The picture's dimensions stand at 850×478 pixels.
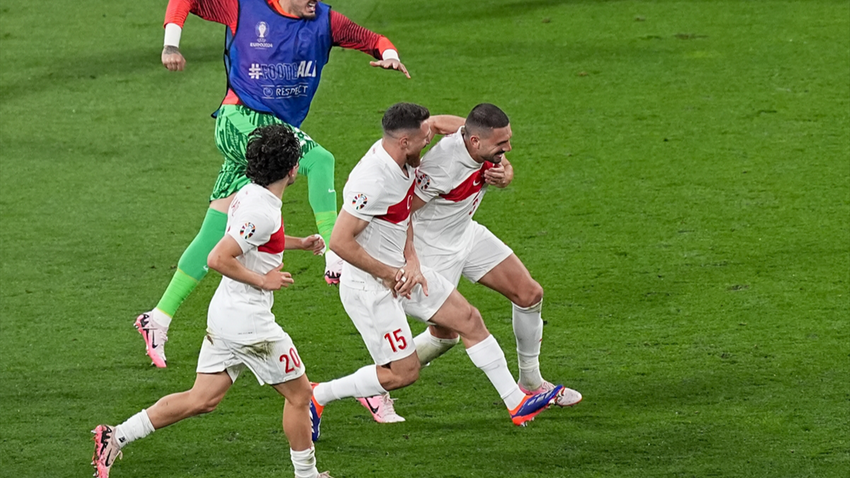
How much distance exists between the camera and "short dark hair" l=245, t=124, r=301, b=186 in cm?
447

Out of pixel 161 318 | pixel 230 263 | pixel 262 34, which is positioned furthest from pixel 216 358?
pixel 262 34

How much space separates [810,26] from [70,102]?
6563mm

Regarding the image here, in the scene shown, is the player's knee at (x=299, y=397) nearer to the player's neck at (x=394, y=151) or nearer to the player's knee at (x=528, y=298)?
the player's neck at (x=394, y=151)

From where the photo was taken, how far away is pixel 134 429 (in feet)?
15.4

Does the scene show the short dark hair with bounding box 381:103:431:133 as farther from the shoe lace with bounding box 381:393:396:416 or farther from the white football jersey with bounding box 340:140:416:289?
the shoe lace with bounding box 381:393:396:416

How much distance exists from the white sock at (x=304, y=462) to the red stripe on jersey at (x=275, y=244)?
794mm

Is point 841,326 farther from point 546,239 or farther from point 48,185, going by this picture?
point 48,185

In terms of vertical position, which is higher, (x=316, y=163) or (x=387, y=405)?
(x=316, y=163)

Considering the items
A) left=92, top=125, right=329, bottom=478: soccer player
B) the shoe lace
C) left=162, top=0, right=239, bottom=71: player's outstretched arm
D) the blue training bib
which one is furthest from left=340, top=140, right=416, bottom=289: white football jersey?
left=162, top=0, right=239, bottom=71: player's outstretched arm

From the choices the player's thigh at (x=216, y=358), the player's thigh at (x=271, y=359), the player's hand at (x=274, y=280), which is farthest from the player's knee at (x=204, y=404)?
the player's hand at (x=274, y=280)

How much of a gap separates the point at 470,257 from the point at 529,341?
480 mm

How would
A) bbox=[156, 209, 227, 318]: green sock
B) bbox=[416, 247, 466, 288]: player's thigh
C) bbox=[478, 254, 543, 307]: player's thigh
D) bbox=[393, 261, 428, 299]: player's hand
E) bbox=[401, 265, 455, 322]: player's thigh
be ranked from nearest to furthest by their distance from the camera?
bbox=[393, 261, 428, 299]: player's hand → bbox=[401, 265, 455, 322]: player's thigh → bbox=[416, 247, 466, 288]: player's thigh → bbox=[478, 254, 543, 307]: player's thigh → bbox=[156, 209, 227, 318]: green sock

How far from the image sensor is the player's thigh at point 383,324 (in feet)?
16.2

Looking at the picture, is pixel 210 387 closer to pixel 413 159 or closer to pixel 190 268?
pixel 190 268
